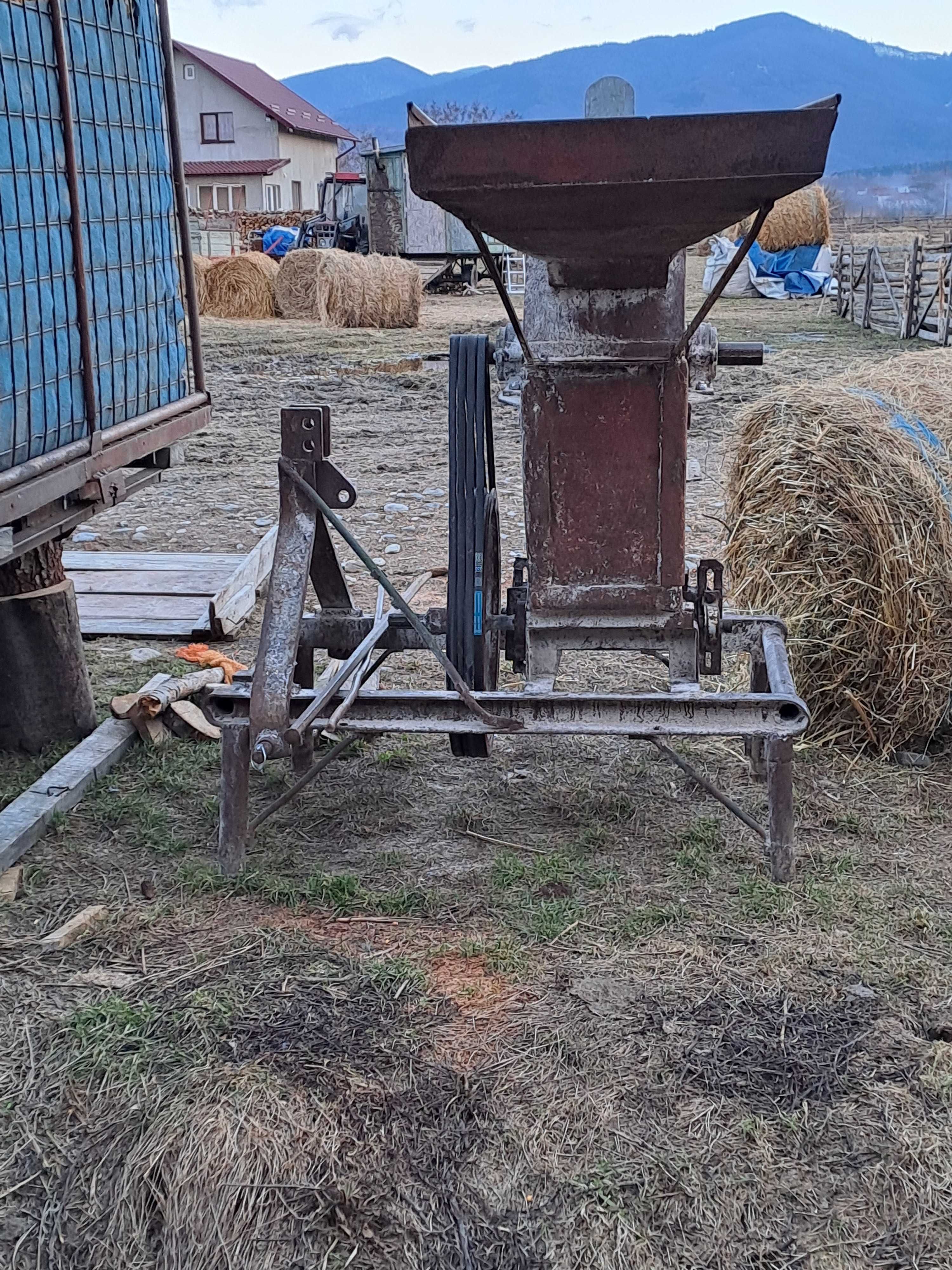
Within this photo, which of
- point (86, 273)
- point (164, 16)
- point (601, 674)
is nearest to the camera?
point (86, 273)

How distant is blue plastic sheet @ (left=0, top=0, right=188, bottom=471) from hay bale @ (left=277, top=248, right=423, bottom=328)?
48.5 feet

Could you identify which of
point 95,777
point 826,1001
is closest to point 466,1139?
point 826,1001

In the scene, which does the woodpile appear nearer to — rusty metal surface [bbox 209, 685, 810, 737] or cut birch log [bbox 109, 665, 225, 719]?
cut birch log [bbox 109, 665, 225, 719]

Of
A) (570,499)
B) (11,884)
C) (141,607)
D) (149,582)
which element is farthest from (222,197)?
(11,884)

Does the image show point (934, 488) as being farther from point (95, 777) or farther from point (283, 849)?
point (95, 777)

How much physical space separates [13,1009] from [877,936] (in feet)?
6.88

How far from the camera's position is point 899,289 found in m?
17.4

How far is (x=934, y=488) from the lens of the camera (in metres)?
4.07

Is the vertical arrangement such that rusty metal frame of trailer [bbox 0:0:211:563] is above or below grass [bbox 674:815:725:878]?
above

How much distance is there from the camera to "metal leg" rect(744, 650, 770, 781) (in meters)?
3.93

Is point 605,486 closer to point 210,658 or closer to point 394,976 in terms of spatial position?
point 394,976

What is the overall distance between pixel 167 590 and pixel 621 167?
387 cm

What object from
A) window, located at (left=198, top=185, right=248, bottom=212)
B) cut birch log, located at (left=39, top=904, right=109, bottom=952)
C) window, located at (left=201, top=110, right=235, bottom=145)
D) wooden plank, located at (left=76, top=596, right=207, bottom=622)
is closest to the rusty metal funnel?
cut birch log, located at (left=39, top=904, right=109, bottom=952)

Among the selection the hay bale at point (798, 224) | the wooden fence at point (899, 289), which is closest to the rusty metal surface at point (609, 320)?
the wooden fence at point (899, 289)
